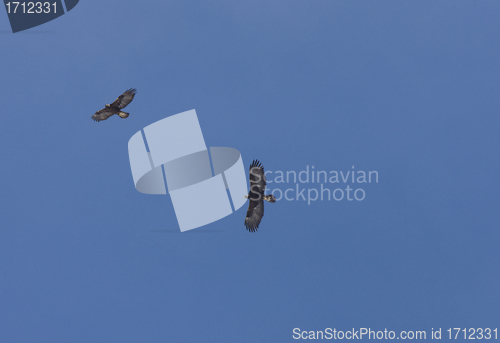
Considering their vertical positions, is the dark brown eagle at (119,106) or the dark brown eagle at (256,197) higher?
the dark brown eagle at (119,106)

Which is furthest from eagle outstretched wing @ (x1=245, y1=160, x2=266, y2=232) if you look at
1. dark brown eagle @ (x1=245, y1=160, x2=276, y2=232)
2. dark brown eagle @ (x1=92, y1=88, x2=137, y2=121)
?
dark brown eagle @ (x1=92, y1=88, x2=137, y2=121)

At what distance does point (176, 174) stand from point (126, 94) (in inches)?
110

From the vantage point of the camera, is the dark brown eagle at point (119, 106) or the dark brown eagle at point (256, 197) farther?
the dark brown eagle at point (119, 106)

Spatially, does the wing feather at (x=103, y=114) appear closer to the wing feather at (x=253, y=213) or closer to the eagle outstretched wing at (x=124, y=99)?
the eagle outstretched wing at (x=124, y=99)

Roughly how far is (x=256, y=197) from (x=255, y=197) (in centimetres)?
2

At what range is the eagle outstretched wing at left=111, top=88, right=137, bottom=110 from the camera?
45.0 feet

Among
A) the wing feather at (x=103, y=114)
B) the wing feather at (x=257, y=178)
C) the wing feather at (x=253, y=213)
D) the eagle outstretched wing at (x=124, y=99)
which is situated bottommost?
the wing feather at (x=253, y=213)

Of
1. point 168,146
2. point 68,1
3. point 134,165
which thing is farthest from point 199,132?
point 68,1

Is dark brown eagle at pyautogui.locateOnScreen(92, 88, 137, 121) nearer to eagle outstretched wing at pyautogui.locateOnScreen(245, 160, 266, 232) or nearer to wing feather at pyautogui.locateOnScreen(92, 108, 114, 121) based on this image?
wing feather at pyautogui.locateOnScreen(92, 108, 114, 121)

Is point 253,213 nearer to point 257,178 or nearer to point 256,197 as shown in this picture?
point 256,197

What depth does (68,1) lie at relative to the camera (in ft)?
46.9

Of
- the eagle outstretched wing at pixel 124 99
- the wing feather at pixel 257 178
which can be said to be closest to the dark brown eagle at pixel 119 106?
the eagle outstretched wing at pixel 124 99

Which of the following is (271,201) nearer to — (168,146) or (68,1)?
(168,146)

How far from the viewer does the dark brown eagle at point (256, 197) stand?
12312 mm
